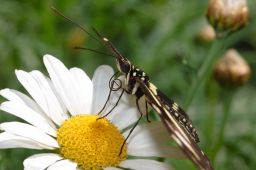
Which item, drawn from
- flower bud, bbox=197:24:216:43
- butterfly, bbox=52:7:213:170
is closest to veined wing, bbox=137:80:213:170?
butterfly, bbox=52:7:213:170

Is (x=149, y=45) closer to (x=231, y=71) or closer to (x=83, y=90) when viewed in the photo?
(x=231, y=71)

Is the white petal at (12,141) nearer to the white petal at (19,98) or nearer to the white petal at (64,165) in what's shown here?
the white petal at (64,165)

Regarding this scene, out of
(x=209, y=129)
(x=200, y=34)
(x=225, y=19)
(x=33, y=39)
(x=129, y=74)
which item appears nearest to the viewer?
(x=129, y=74)

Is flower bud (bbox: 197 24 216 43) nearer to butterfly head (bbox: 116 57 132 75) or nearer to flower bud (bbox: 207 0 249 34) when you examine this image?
flower bud (bbox: 207 0 249 34)

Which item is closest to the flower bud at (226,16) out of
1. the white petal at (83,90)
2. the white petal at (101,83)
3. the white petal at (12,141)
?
the white petal at (101,83)

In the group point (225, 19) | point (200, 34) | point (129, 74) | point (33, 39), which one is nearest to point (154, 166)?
point (129, 74)

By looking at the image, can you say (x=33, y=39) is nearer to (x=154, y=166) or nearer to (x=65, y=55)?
(x=65, y=55)

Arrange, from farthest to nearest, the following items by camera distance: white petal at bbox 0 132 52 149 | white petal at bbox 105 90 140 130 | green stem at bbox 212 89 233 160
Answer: green stem at bbox 212 89 233 160 → white petal at bbox 105 90 140 130 → white petal at bbox 0 132 52 149
